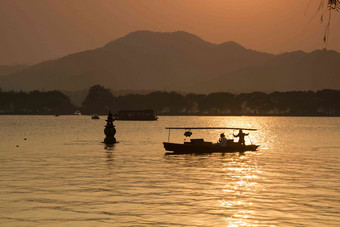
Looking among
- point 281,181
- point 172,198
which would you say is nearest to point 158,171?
point 281,181

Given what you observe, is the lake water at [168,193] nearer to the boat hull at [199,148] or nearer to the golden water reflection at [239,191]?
the golden water reflection at [239,191]

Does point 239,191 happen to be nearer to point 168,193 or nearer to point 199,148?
point 168,193

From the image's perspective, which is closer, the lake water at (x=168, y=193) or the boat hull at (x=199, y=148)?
the lake water at (x=168, y=193)

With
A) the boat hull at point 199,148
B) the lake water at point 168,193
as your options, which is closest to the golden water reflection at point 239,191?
the lake water at point 168,193

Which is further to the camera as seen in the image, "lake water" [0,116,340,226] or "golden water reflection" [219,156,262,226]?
"golden water reflection" [219,156,262,226]

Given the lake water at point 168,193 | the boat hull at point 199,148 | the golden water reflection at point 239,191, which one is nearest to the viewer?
the lake water at point 168,193

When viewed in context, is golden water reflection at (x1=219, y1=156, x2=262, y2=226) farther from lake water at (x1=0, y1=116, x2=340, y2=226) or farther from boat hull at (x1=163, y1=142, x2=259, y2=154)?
boat hull at (x1=163, y1=142, x2=259, y2=154)

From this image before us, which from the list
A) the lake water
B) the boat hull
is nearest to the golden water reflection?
the lake water

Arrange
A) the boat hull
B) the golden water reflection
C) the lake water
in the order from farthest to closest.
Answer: the boat hull < the golden water reflection < the lake water

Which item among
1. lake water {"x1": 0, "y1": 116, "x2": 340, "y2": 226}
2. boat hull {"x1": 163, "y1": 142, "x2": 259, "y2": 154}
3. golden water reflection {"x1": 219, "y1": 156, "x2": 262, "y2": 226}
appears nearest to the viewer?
lake water {"x1": 0, "y1": 116, "x2": 340, "y2": 226}

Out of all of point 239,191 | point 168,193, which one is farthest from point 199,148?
point 168,193

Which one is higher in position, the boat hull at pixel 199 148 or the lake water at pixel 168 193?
the boat hull at pixel 199 148

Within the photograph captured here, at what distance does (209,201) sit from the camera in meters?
33.2

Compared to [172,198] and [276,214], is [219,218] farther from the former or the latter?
[172,198]
